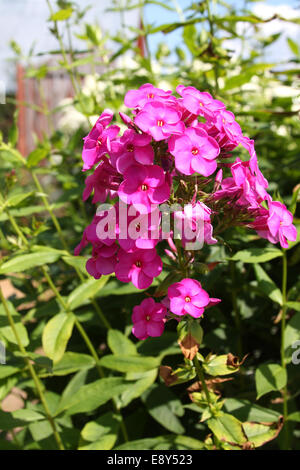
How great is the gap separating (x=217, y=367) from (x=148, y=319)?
0.71 feet

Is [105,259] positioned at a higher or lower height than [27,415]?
higher

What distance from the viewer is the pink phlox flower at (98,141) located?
2.85ft

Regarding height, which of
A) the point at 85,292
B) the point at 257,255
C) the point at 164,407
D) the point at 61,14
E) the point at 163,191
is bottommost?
the point at 164,407

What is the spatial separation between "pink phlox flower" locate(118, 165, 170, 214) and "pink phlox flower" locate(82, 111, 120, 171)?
85 mm

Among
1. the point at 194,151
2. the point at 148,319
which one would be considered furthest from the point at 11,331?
the point at 194,151

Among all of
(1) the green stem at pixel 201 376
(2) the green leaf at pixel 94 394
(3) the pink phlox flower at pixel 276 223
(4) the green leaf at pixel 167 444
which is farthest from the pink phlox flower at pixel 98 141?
(4) the green leaf at pixel 167 444

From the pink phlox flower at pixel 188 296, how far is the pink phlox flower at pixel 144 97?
1.17 ft

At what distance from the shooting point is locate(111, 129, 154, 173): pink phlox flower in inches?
31.5

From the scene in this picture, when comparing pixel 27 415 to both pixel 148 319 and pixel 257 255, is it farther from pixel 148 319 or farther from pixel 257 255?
pixel 257 255

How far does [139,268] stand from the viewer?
866 mm

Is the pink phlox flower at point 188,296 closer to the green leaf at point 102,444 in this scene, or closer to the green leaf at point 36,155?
the green leaf at point 102,444

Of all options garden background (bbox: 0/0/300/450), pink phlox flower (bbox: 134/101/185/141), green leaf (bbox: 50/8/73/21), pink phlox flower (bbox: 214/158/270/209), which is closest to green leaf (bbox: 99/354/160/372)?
garden background (bbox: 0/0/300/450)
